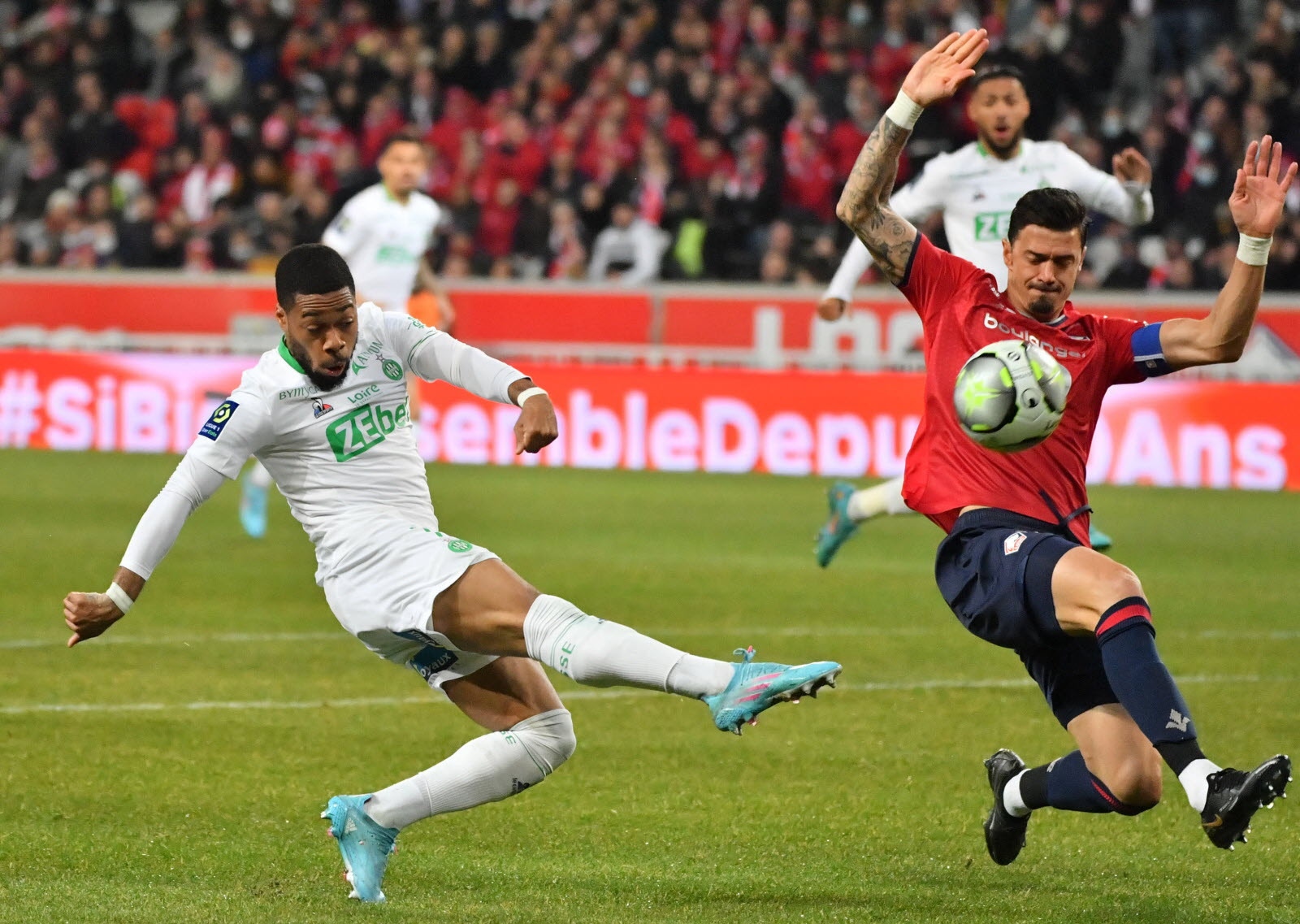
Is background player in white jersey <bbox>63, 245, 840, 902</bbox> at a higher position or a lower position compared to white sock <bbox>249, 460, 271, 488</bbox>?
higher

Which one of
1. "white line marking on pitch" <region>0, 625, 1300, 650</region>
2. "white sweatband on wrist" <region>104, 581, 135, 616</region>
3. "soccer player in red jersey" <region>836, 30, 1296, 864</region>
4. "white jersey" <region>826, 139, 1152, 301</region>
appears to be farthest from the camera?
"white line marking on pitch" <region>0, 625, 1300, 650</region>

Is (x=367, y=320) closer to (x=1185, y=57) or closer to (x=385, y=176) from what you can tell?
(x=385, y=176)

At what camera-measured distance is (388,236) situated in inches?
511

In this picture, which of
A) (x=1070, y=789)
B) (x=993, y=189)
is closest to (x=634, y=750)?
(x=1070, y=789)

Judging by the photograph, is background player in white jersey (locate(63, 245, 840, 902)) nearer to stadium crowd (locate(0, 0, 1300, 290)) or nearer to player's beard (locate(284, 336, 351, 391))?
player's beard (locate(284, 336, 351, 391))

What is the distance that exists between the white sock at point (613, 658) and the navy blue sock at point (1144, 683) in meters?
0.93

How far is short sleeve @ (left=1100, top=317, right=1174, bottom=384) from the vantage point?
542 centimetres

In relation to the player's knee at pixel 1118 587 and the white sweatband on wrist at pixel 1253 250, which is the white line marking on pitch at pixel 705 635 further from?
the player's knee at pixel 1118 587

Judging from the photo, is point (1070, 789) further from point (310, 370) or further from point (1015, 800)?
point (310, 370)

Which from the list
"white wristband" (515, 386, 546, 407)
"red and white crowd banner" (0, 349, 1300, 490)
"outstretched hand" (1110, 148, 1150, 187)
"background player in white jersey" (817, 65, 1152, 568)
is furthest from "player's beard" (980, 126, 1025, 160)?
"red and white crowd banner" (0, 349, 1300, 490)

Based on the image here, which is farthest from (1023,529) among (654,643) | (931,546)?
(931,546)

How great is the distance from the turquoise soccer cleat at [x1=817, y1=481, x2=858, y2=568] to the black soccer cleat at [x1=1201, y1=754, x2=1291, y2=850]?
5.82 meters

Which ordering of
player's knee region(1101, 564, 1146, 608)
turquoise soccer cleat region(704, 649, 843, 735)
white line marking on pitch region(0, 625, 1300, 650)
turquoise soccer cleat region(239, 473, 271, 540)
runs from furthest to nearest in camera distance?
turquoise soccer cleat region(239, 473, 271, 540) < white line marking on pitch region(0, 625, 1300, 650) < player's knee region(1101, 564, 1146, 608) < turquoise soccer cleat region(704, 649, 843, 735)

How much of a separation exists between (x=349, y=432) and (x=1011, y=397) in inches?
70.4
